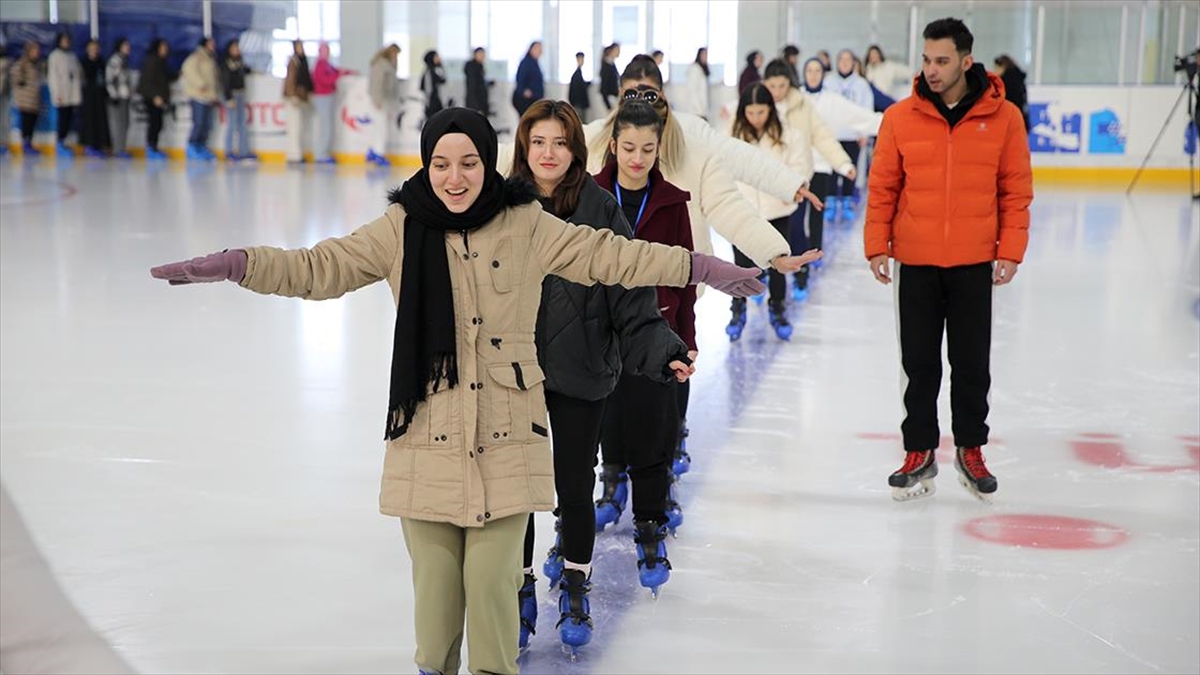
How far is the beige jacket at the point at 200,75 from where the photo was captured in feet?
66.8

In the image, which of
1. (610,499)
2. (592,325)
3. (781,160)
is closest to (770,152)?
(781,160)

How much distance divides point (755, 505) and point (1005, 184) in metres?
1.22

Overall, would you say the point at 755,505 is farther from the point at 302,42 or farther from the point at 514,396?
the point at 302,42

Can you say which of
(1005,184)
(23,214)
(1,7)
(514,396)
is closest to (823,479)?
(1005,184)

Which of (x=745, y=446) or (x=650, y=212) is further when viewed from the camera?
(x=745, y=446)

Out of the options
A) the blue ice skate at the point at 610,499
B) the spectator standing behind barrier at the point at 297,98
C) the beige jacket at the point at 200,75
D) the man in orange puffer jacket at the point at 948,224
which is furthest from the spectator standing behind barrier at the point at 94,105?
the blue ice skate at the point at 610,499

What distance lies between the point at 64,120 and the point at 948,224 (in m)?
19.0

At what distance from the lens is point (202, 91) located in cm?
2052

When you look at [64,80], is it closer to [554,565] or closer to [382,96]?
[382,96]

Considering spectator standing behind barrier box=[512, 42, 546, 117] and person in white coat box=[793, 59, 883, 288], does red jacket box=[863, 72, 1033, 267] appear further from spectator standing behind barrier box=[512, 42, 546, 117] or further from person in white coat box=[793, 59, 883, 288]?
spectator standing behind barrier box=[512, 42, 546, 117]

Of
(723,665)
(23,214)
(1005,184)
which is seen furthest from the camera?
(23,214)

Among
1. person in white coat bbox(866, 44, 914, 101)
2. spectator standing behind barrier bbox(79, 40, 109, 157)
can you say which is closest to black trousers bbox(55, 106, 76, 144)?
spectator standing behind barrier bbox(79, 40, 109, 157)

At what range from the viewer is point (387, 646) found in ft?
10.8

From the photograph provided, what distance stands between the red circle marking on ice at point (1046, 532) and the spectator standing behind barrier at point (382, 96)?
1677 centimetres
